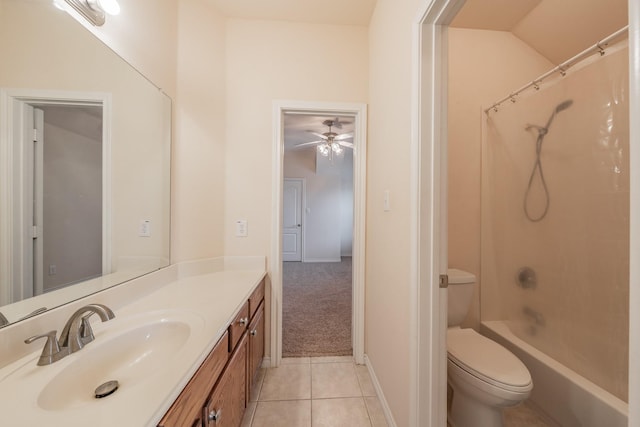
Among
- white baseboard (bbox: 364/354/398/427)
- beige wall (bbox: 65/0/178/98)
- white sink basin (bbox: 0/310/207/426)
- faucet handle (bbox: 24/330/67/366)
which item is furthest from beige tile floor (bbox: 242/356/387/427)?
Result: beige wall (bbox: 65/0/178/98)

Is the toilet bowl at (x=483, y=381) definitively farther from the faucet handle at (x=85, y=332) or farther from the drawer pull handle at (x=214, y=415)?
the faucet handle at (x=85, y=332)

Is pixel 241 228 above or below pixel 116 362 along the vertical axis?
above

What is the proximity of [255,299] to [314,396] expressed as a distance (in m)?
0.74

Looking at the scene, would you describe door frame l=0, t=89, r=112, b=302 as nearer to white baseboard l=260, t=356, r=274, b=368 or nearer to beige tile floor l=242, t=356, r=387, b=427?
beige tile floor l=242, t=356, r=387, b=427

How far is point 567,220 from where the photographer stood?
4.83 ft

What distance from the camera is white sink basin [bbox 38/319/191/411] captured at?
2.20 feet

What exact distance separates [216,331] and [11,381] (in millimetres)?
519

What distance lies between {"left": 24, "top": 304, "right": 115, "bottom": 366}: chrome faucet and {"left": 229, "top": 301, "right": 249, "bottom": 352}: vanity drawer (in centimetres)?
46

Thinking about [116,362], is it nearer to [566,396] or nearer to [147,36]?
[147,36]

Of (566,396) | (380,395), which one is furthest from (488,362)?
(380,395)

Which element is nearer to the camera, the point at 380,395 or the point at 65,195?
the point at 65,195

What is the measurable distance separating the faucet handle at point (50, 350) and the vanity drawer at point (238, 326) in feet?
1.76

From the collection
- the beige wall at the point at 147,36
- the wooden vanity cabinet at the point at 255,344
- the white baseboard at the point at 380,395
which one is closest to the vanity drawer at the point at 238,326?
the wooden vanity cabinet at the point at 255,344

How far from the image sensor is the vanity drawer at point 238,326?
1067 millimetres
